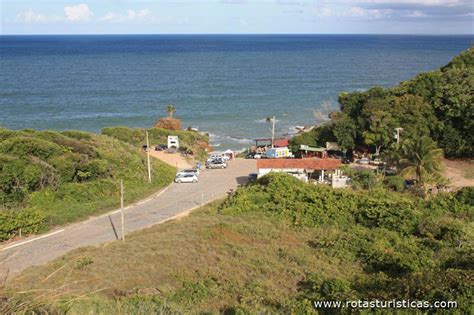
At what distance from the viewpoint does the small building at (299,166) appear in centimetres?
3038

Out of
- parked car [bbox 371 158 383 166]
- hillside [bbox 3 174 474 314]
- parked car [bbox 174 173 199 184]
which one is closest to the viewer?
hillside [bbox 3 174 474 314]

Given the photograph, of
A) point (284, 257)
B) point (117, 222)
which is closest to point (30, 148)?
point (117, 222)

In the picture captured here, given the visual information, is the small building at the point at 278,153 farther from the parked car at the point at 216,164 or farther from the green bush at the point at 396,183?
the green bush at the point at 396,183

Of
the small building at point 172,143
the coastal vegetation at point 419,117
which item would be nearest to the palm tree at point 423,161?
the coastal vegetation at point 419,117

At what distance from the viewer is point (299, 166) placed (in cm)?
3064

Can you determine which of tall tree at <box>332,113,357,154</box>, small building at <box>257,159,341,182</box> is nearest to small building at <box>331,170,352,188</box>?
small building at <box>257,159,341,182</box>

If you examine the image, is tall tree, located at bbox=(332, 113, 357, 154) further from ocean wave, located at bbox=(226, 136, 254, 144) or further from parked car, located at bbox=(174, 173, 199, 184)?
ocean wave, located at bbox=(226, 136, 254, 144)

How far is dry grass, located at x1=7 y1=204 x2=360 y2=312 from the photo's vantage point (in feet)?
45.8

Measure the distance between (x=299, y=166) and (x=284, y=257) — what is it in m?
13.9

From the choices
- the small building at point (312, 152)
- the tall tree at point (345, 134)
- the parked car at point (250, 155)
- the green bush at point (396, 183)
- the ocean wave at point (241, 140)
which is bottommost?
the ocean wave at point (241, 140)

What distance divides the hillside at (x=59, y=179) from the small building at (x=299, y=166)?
255 inches

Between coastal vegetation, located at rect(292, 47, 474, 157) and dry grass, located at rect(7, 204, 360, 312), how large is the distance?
17.4m

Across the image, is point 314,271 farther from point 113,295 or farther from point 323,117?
point 323,117

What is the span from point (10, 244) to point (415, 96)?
99.8ft
